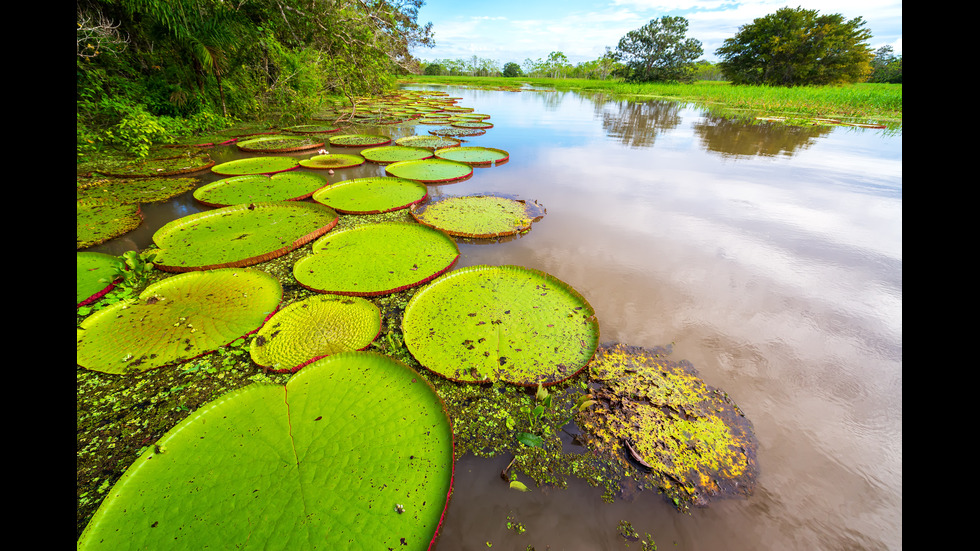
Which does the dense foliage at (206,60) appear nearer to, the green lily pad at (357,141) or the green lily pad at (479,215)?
the green lily pad at (357,141)

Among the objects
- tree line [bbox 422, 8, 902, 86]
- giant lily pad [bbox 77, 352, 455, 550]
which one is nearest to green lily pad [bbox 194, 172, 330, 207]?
giant lily pad [bbox 77, 352, 455, 550]

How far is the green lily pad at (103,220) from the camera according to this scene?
2559 millimetres

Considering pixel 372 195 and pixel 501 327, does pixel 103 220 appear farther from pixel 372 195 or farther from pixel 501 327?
pixel 501 327

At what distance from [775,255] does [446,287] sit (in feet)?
9.46

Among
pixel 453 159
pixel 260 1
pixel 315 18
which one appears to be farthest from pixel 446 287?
pixel 260 1

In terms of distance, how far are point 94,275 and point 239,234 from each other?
86 centimetres

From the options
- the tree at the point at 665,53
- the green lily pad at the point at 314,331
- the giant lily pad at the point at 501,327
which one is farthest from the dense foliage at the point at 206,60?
the tree at the point at 665,53

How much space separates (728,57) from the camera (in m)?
33.2

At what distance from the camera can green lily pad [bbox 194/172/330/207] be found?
3.39 m

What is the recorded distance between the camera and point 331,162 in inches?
190

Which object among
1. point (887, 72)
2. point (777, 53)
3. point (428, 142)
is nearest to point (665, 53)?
point (777, 53)

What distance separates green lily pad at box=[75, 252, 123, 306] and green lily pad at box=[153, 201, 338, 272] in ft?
0.74

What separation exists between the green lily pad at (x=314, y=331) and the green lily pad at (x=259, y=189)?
2170 millimetres
